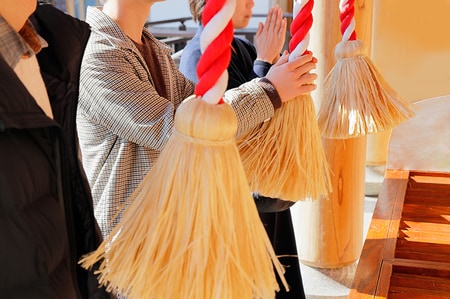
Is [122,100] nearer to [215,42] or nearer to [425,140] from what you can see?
[215,42]

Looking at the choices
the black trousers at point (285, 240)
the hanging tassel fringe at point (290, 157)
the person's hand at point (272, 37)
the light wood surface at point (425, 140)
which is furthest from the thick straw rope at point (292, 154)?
the light wood surface at point (425, 140)

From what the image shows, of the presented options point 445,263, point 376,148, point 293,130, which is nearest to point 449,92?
point 376,148

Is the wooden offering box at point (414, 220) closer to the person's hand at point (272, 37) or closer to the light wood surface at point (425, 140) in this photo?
the light wood surface at point (425, 140)

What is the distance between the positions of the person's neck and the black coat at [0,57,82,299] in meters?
0.53

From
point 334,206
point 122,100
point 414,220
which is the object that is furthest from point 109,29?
point 334,206

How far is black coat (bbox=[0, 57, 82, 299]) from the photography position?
2.17ft

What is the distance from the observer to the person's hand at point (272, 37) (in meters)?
1.52

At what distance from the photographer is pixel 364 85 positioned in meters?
1.35

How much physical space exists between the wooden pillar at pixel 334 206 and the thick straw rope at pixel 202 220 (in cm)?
173

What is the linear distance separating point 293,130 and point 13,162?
0.55m

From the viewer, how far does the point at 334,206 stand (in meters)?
2.52

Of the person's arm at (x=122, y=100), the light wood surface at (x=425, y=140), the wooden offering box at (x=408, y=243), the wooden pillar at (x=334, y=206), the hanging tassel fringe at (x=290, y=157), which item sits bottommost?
the wooden pillar at (x=334, y=206)

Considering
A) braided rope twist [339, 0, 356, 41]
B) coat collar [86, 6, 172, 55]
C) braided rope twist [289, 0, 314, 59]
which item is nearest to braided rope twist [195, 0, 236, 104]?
braided rope twist [289, 0, 314, 59]

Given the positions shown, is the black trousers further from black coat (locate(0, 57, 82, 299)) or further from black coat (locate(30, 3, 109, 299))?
black coat (locate(0, 57, 82, 299))
